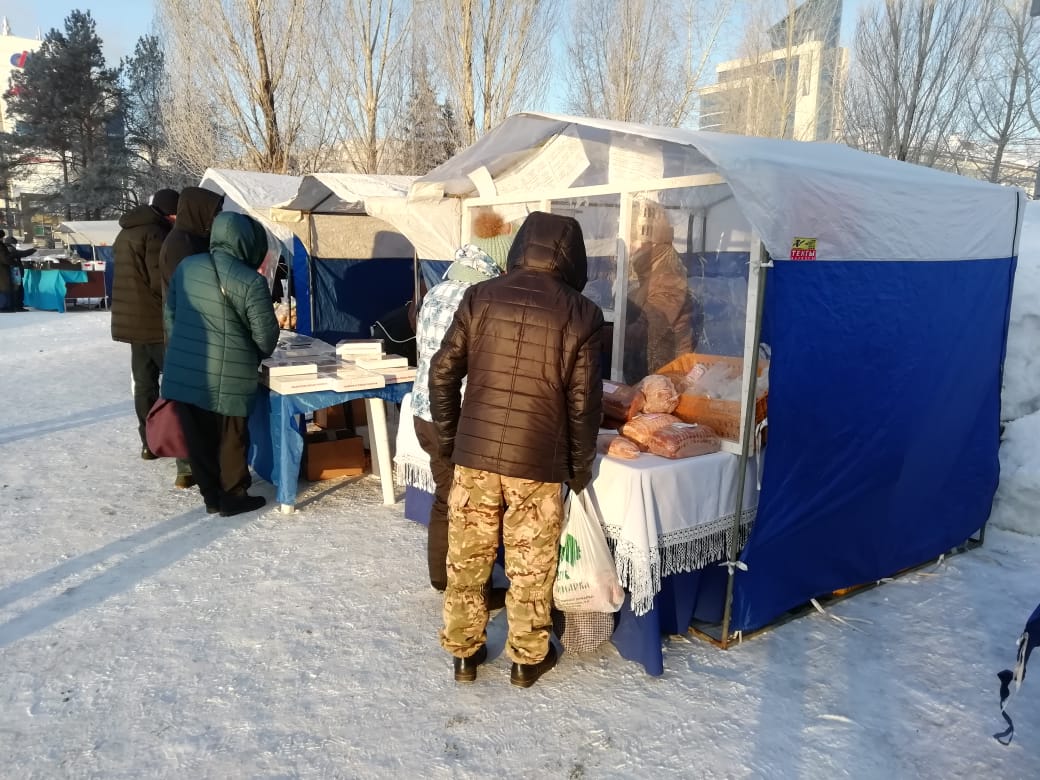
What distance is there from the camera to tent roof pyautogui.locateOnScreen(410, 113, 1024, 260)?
2.95 meters

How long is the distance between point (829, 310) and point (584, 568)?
61.7 inches

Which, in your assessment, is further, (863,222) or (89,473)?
(89,473)

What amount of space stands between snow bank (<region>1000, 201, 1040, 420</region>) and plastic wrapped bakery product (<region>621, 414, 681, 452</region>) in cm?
346

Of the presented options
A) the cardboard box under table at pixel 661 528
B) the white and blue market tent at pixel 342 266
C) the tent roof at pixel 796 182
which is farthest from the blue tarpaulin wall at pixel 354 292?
the cardboard box under table at pixel 661 528

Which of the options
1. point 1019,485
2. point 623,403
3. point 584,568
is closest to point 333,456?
point 623,403

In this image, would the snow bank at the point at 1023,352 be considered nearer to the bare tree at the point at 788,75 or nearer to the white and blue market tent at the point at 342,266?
the white and blue market tent at the point at 342,266

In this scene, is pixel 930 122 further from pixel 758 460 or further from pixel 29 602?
pixel 29 602

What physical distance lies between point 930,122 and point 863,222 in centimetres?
1484

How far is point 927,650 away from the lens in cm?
330

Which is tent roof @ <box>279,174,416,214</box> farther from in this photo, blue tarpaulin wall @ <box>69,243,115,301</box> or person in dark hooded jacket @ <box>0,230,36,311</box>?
blue tarpaulin wall @ <box>69,243,115,301</box>

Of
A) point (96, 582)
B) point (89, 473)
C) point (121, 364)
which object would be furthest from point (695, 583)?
point (121, 364)

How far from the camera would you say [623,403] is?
3504 millimetres

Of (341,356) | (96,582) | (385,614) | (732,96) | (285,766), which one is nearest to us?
(285,766)

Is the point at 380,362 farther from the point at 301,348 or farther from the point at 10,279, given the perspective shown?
the point at 10,279
